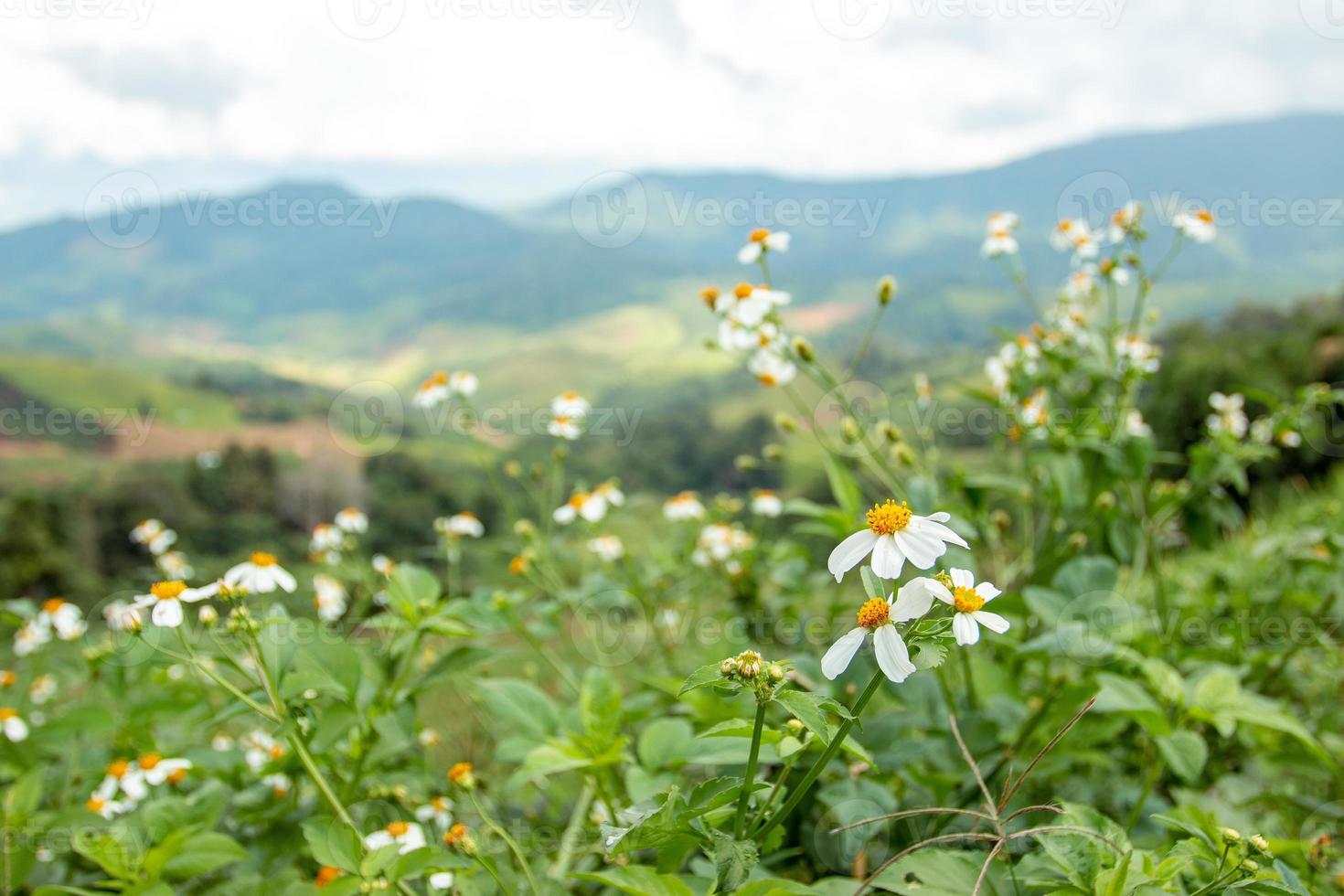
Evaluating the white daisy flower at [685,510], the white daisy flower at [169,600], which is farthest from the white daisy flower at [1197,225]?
the white daisy flower at [169,600]

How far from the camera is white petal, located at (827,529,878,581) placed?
1110 millimetres

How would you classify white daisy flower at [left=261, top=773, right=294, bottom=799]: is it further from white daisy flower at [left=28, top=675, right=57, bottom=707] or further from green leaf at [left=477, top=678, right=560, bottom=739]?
white daisy flower at [left=28, top=675, right=57, bottom=707]

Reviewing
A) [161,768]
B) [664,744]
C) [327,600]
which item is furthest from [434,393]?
[664,744]

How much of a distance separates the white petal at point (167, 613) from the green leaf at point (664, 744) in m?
0.95

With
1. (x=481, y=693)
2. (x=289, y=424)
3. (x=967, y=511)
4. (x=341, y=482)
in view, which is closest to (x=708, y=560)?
(x=967, y=511)

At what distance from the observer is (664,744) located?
1.67 metres

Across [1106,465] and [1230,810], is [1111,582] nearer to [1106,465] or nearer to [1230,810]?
[1106,465]

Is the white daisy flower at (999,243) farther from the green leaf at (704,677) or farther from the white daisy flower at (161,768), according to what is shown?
the white daisy flower at (161,768)

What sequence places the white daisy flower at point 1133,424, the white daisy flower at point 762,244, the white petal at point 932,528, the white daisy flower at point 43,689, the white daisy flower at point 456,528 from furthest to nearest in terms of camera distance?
the white daisy flower at point 43,689 → the white daisy flower at point 456,528 → the white daisy flower at point 1133,424 → the white daisy flower at point 762,244 → the white petal at point 932,528

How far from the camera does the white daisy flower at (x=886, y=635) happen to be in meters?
1.01

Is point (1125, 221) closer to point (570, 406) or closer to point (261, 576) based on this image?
point (570, 406)

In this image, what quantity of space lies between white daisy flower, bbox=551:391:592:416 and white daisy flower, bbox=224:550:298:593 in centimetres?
114

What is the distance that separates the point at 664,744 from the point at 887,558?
812 mm

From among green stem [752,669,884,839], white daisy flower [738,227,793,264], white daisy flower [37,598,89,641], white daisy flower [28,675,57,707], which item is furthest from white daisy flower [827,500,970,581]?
white daisy flower [28,675,57,707]
